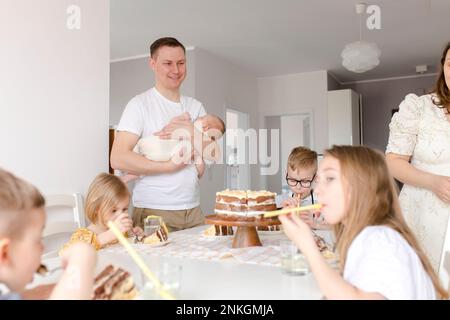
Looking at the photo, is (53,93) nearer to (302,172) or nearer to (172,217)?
(172,217)

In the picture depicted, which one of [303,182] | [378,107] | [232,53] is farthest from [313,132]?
[303,182]

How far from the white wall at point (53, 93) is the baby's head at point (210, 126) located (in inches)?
21.3

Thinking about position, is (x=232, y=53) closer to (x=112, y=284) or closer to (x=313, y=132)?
(x=313, y=132)

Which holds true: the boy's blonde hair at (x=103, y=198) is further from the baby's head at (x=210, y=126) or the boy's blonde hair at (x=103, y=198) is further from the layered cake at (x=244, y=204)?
the baby's head at (x=210, y=126)

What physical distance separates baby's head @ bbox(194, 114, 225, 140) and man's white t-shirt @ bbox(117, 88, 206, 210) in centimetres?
14

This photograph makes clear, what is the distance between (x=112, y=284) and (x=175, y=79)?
131 centimetres

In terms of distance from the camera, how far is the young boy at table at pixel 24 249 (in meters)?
0.68

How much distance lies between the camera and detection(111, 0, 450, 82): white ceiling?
3516mm

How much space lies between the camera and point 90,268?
754mm

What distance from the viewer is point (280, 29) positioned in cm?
409

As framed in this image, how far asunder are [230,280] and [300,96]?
5.22m

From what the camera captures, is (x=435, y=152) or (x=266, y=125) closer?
(x=435, y=152)

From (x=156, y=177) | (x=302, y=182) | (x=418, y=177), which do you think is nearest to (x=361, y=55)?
(x=302, y=182)
